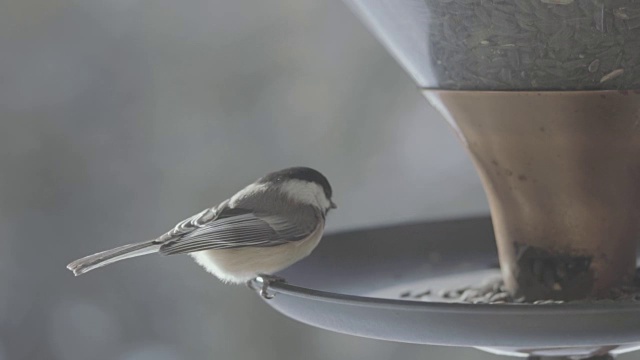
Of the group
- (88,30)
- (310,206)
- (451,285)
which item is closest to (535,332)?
(451,285)

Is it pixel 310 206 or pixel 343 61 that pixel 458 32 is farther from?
pixel 343 61

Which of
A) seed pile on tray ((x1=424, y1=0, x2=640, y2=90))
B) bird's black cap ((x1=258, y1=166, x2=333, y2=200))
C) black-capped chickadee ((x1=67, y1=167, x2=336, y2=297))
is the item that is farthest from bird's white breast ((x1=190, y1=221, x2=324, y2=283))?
seed pile on tray ((x1=424, y1=0, x2=640, y2=90))

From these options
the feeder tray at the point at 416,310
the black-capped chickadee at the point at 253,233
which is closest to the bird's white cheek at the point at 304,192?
the black-capped chickadee at the point at 253,233

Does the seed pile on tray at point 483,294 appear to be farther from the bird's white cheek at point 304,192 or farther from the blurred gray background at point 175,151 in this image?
the blurred gray background at point 175,151

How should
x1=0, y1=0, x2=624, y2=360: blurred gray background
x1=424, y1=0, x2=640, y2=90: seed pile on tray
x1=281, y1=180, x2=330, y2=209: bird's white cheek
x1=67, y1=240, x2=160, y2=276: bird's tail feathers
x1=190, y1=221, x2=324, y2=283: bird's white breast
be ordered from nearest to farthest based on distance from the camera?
x1=424, y1=0, x2=640, y2=90: seed pile on tray → x1=67, y1=240, x2=160, y2=276: bird's tail feathers → x1=190, y1=221, x2=324, y2=283: bird's white breast → x1=281, y1=180, x2=330, y2=209: bird's white cheek → x1=0, y1=0, x2=624, y2=360: blurred gray background

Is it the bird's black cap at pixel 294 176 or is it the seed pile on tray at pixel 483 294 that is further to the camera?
the bird's black cap at pixel 294 176

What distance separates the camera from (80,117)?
298cm

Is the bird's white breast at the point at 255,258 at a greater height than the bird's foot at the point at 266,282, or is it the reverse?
the bird's white breast at the point at 255,258

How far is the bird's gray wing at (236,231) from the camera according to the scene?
1.51 metres

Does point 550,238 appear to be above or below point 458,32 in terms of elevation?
below

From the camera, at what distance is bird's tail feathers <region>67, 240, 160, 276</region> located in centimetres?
144

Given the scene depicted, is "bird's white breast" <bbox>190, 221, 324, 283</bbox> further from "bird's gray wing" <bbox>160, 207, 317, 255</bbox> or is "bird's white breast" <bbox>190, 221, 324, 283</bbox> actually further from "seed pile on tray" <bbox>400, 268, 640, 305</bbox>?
"seed pile on tray" <bbox>400, 268, 640, 305</bbox>

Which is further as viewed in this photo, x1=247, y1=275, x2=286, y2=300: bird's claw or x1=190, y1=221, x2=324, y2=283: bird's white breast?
x1=190, y1=221, x2=324, y2=283: bird's white breast

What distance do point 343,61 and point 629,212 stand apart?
1.87 meters
